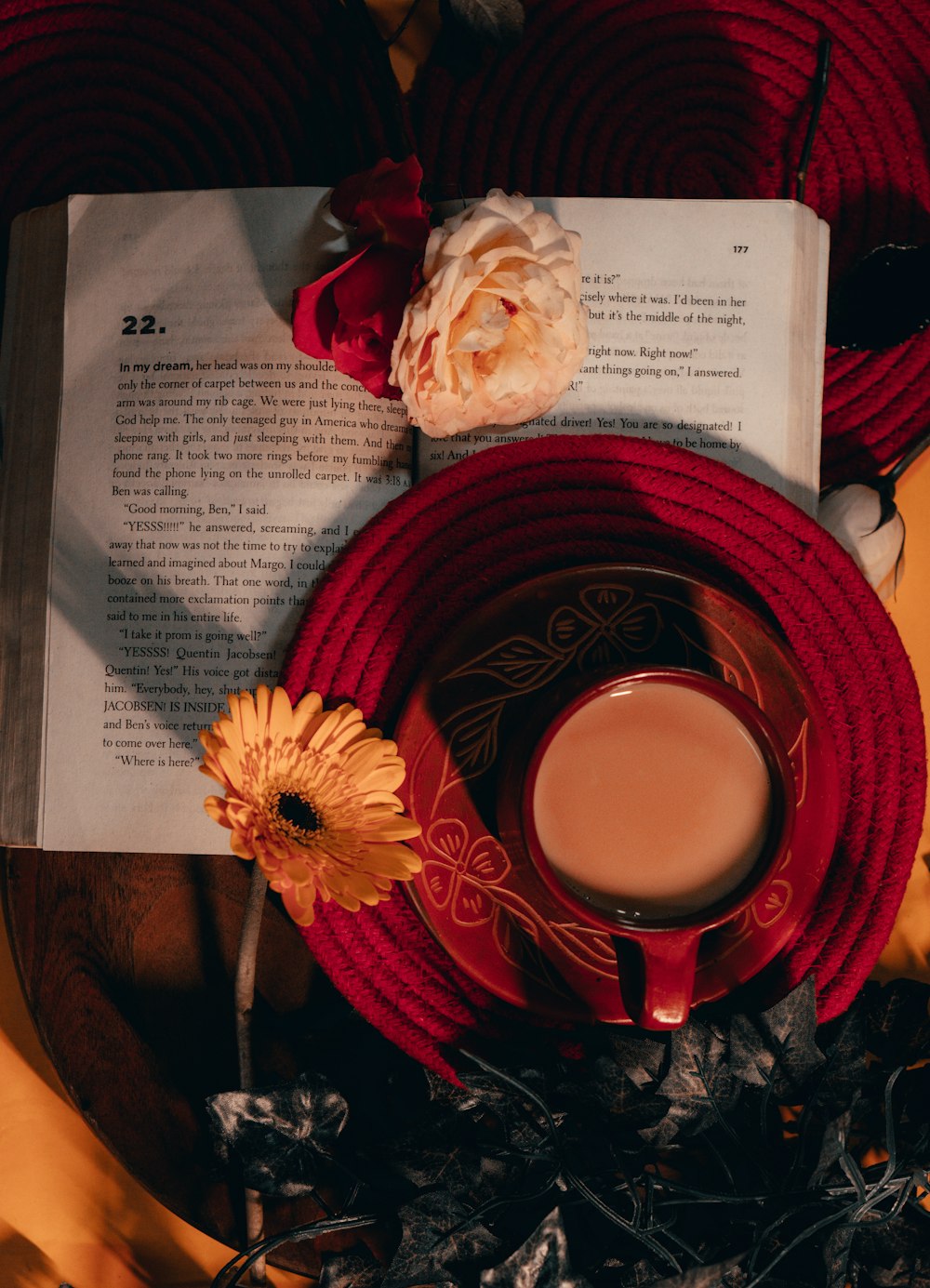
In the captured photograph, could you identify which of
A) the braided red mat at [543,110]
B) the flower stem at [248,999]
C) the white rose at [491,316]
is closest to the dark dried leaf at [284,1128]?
the flower stem at [248,999]

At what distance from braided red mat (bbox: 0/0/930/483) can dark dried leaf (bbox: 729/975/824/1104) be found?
316 millimetres

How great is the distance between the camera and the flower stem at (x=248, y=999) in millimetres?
452

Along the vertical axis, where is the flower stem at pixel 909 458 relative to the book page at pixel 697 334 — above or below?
below

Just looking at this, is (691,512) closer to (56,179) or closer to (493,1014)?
(493,1014)

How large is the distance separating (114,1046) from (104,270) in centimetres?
42

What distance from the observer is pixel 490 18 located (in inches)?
21.3

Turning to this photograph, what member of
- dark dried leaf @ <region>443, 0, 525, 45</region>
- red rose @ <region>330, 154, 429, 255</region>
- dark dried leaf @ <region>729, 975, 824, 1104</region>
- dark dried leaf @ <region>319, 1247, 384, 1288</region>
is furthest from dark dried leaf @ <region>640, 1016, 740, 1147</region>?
dark dried leaf @ <region>443, 0, 525, 45</region>

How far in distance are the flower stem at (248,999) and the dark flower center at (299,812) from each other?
0.03 meters

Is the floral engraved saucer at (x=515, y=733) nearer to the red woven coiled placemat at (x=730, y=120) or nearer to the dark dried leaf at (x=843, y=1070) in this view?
the dark dried leaf at (x=843, y=1070)

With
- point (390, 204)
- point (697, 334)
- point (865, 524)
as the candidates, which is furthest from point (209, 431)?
point (865, 524)

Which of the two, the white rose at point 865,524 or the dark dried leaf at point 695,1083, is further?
the white rose at point 865,524

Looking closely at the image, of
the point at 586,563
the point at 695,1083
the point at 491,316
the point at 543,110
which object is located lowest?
the point at 695,1083

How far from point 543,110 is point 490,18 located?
0.06 meters

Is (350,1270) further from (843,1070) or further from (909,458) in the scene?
(909,458)
